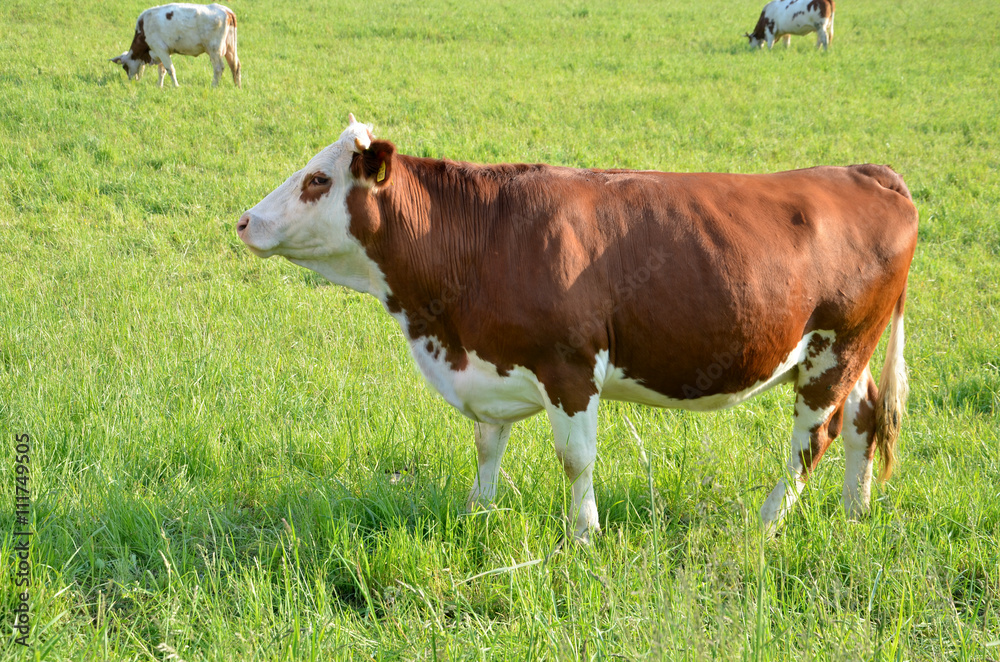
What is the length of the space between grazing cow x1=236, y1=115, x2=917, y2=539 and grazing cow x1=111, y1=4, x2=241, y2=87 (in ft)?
40.9

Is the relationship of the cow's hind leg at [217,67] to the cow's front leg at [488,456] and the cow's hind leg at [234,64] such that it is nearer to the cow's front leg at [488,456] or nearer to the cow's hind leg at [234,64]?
the cow's hind leg at [234,64]

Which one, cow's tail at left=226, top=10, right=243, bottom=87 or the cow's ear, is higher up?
cow's tail at left=226, top=10, right=243, bottom=87

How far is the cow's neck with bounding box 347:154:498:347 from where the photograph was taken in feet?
11.6

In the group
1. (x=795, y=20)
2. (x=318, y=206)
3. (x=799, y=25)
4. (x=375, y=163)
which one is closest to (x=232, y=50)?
(x=318, y=206)

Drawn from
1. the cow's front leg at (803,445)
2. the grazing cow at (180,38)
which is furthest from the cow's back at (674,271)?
the grazing cow at (180,38)

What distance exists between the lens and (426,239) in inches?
142

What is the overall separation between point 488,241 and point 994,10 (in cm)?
2937

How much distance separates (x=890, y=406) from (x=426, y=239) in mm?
2581

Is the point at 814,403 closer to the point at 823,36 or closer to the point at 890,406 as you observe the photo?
the point at 890,406

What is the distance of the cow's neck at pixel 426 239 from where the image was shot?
11.6 ft

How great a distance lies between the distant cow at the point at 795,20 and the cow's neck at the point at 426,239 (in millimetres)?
20381

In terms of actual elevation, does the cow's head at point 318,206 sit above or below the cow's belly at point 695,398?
above

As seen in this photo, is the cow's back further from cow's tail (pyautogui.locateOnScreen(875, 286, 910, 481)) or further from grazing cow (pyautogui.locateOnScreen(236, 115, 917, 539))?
cow's tail (pyautogui.locateOnScreen(875, 286, 910, 481))

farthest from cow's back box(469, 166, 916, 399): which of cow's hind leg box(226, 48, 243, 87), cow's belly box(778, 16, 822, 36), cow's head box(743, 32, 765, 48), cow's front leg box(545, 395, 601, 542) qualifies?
cow's belly box(778, 16, 822, 36)
